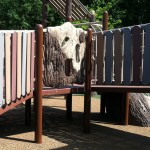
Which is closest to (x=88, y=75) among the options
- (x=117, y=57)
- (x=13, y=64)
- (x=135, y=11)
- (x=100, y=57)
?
(x=100, y=57)

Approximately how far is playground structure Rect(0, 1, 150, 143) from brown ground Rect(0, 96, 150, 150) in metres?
0.31

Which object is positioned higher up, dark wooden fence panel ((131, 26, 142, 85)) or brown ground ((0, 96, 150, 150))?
dark wooden fence panel ((131, 26, 142, 85))

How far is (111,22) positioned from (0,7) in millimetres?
6785

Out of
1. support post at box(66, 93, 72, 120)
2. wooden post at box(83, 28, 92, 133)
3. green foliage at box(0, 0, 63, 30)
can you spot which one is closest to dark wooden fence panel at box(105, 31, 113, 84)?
wooden post at box(83, 28, 92, 133)

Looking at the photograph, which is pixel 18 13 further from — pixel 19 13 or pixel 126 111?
pixel 126 111

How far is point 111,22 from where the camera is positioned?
24.3 metres

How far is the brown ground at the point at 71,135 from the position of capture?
6.42 m

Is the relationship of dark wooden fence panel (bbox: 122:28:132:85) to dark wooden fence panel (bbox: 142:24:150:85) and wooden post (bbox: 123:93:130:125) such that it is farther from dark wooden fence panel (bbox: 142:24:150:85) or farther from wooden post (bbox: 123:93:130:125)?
wooden post (bbox: 123:93:130:125)

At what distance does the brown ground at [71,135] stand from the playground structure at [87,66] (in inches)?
12.1

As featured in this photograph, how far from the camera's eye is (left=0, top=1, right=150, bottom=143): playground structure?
5.54 metres

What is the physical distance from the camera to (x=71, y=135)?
23.8ft

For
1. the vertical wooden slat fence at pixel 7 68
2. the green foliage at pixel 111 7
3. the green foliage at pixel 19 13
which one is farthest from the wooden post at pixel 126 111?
the green foliage at pixel 111 7

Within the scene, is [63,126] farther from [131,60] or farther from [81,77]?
[131,60]

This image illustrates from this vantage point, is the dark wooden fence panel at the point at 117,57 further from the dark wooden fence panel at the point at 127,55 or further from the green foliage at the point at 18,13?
the green foliage at the point at 18,13
